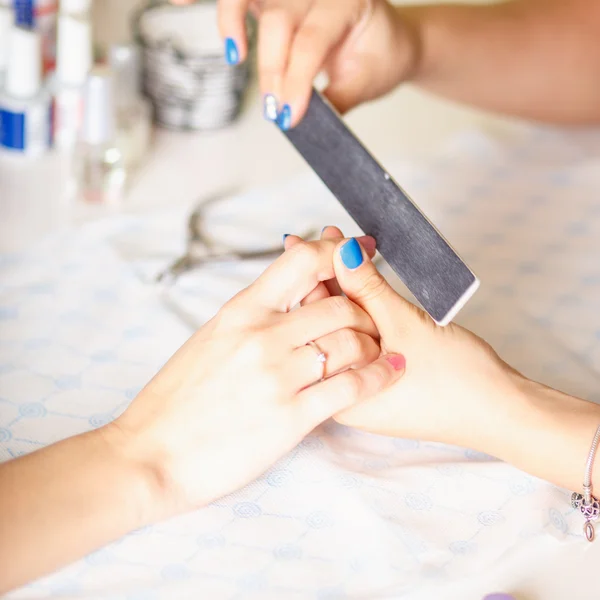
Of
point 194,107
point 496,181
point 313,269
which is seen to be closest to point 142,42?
point 194,107

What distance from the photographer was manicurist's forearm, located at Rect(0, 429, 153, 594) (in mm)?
519

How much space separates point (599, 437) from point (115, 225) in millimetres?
471

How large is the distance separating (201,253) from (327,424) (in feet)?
0.78

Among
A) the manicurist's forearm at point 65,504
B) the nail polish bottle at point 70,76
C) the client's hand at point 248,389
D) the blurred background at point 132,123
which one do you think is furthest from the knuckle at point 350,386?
the nail polish bottle at point 70,76

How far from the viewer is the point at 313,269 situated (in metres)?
0.61

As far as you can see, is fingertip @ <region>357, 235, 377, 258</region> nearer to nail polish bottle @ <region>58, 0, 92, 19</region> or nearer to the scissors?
the scissors

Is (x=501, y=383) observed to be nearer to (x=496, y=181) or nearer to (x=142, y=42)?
(x=496, y=181)

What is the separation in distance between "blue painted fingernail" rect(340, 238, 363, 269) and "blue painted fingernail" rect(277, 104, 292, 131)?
14 cm

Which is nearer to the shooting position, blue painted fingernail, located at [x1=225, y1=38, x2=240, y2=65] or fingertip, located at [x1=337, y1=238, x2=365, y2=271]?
fingertip, located at [x1=337, y1=238, x2=365, y2=271]

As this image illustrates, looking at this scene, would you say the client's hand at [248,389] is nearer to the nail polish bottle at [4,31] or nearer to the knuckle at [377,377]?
the knuckle at [377,377]

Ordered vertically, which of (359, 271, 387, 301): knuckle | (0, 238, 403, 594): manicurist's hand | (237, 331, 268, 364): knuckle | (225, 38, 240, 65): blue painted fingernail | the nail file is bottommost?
(0, 238, 403, 594): manicurist's hand

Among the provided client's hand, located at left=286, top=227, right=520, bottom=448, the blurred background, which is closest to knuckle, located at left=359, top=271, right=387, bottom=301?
client's hand, located at left=286, top=227, right=520, bottom=448

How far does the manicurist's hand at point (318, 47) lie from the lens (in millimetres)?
697

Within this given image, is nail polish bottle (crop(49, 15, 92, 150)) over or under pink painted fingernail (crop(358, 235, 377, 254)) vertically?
under
